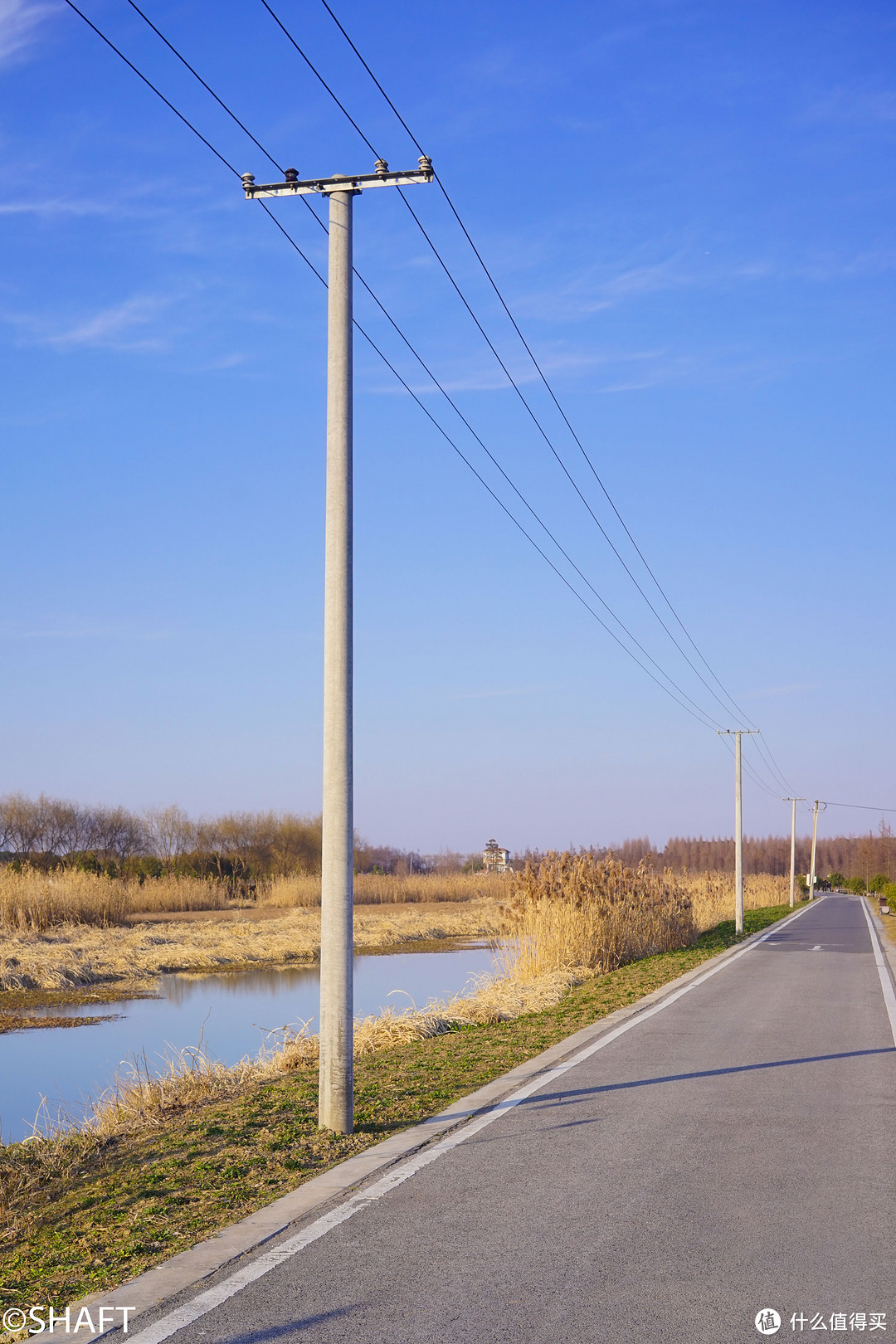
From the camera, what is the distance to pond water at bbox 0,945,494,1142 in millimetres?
13266

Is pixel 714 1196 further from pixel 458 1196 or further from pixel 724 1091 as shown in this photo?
pixel 724 1091

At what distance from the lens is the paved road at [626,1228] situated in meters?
4.42

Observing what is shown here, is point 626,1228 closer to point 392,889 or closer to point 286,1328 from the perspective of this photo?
point 286,1328

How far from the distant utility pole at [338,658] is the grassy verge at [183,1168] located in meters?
0.55

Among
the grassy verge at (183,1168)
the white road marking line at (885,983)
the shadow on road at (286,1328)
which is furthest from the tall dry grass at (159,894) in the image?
the shadow on road at (286,1328)

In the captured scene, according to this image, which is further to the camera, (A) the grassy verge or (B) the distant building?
(B) the distant building

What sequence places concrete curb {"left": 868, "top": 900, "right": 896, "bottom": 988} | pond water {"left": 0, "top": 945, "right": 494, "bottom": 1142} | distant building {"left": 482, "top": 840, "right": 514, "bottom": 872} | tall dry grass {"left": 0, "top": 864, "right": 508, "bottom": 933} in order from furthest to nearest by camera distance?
distant building {"left": 482, "top": 840, "right": 514, "bottom": 872}
tall dry grass {"left": 0, "top": 864, "right": 508, "bottom": 933}
concrete curb {"left": 868, "top": 900, "right": 896, "bottom": 988}
pond water {"left": 0, "top": 945, "right": 494, "bottom": 1142}

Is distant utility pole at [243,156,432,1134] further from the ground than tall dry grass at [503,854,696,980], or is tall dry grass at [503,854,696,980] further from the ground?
distant utility pole at [243,156,432,1134]

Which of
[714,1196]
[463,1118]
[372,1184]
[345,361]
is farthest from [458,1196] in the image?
[345,361]

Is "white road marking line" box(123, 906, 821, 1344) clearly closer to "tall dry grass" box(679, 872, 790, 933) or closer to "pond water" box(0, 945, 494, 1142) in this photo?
"pond water" box(0, 945, 494, 1142)

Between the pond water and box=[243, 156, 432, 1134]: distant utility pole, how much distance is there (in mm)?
4359

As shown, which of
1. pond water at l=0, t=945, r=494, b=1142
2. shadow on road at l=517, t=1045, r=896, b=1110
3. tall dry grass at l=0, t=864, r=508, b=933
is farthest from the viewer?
tall dry grass at l=0, t=864, r=508, b=933

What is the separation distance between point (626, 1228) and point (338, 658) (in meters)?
4.07

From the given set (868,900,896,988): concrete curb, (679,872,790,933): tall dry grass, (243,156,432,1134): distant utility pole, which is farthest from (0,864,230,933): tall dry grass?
→ (243,156,432,1134): distant utility pole
